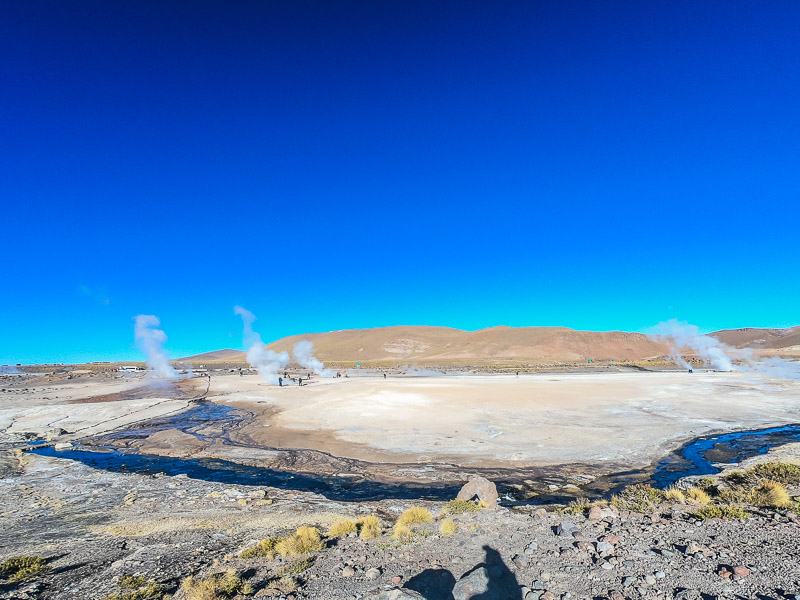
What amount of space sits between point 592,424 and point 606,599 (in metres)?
17.0

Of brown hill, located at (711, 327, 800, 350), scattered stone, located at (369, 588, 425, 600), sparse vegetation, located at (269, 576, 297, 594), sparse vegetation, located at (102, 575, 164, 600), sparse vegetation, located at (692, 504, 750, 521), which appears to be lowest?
sparse vegetation, located at (102, 575, 164, 600)

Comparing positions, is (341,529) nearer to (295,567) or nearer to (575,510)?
(295,567)

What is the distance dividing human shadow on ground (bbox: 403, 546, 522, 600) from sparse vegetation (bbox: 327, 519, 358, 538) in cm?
231

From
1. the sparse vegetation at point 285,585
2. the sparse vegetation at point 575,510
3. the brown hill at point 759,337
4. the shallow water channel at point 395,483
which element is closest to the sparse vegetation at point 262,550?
the sparse vegetation at point 285,585

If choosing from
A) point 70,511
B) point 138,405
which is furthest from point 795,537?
point 138,405

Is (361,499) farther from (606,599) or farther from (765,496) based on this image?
(765,496)

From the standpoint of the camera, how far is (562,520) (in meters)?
7.80

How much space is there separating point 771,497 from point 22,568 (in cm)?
1410

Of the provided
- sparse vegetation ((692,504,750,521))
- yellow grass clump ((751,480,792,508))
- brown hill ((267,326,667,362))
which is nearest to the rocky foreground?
sparse vegetation ((692,504,750,521))

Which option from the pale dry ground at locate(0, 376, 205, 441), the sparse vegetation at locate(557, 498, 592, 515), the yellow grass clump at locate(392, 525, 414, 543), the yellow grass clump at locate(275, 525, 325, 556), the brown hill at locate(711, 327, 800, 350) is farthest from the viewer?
the brown hill at locate(711, 327, 800, 350)

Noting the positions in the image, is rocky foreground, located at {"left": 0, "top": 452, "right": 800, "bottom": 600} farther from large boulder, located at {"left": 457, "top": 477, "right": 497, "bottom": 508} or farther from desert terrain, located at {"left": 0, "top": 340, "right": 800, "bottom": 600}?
large boulder, located at {"left": 457, "top": 477, "right": 497, "bottom": 508}

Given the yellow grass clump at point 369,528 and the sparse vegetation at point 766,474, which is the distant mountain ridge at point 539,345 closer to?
the sparse vegetation at point 766,474

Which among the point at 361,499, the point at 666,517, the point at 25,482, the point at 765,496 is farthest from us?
the point at 25,482

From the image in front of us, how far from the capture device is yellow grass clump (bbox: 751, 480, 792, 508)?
7.99 meters
